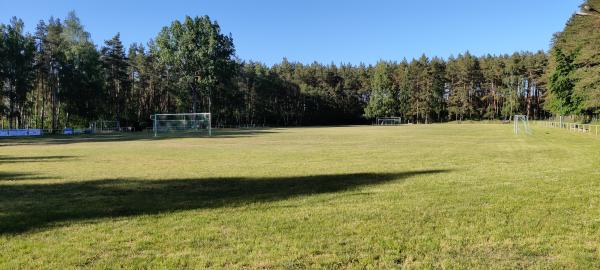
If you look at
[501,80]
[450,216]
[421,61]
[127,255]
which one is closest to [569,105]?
[501,80]

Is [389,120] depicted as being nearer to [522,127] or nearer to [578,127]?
[522,127]

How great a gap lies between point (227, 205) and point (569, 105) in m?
68.1

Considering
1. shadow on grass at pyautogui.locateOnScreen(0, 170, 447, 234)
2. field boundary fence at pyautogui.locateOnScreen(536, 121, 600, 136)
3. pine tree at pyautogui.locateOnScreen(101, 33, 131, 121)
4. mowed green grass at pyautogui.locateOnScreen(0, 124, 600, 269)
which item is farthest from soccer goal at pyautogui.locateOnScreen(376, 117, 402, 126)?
shadow on grass at pyautogui.locateOnScreen(0, 170, 447, 234)

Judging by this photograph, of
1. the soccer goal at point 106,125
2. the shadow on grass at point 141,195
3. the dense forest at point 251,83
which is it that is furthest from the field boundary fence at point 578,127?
the soccer goal at point 106,125

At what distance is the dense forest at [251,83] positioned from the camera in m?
60.6

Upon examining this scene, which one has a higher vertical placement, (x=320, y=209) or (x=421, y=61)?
(x=421, y=61)

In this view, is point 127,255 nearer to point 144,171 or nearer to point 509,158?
point 144,171

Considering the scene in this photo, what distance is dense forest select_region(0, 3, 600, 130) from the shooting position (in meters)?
60.6

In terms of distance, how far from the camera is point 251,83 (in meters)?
108

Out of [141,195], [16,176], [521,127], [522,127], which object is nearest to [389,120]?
[521,127]

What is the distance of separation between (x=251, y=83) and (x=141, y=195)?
98.6 metres

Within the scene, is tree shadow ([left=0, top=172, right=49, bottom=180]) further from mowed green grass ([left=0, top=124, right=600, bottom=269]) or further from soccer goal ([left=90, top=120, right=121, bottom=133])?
soccer goal ([left=90, top=120, right=121, bottom=133])

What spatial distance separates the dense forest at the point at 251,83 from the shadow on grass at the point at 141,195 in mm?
37832

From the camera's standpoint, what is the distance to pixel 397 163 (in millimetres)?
16859
